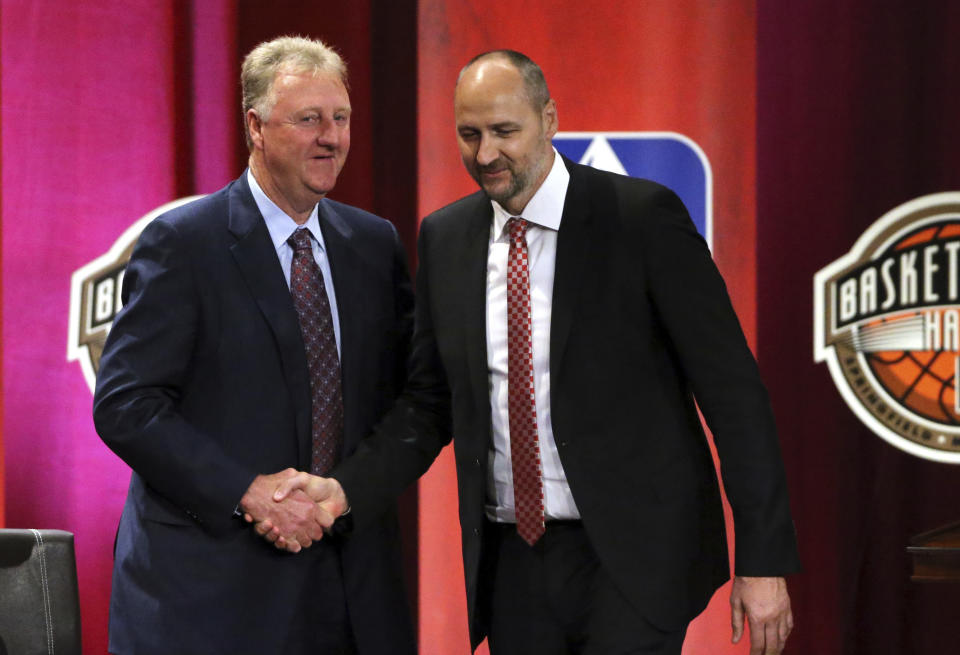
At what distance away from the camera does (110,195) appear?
298cm

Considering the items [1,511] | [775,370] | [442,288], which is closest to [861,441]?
[775,370]

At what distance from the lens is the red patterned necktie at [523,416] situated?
68.9 inches

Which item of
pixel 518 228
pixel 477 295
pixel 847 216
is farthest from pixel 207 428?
pixel 847 216

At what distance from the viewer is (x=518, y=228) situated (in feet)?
5.93

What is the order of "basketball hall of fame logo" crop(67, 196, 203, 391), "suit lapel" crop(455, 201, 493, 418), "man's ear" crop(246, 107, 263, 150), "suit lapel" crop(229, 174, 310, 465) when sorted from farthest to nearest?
"basketball hall of fame logo" crop(67, 196, 203, 391) < "man's ear" crop(246, 107, 263, 150) < "suit lapel" crop(229, 174, 310, 465) < "suit lapel" crop(455, 201, 493, 418)

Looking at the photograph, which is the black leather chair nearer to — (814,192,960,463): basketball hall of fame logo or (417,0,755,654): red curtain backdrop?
(417,0,755,654): red curtain backdrop

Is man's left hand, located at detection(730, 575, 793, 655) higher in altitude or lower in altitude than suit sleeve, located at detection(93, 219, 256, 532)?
lower

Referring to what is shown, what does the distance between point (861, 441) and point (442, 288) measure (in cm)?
148

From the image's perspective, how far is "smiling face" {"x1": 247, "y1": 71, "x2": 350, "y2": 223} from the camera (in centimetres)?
199

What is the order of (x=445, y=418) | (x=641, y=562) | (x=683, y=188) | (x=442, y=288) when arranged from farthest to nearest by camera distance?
(x=683, y=188) → (x=445, y=418) → (x=442, y=288) → (x=641, y=562)

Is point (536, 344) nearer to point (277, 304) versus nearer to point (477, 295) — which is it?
point (477, 295)

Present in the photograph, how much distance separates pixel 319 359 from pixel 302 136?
1.35ft

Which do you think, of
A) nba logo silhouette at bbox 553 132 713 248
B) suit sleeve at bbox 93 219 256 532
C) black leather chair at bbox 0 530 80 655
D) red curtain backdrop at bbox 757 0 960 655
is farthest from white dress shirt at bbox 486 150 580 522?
red curtain backdrop at bbox 757 0 960 655

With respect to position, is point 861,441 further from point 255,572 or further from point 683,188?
point 255,572
